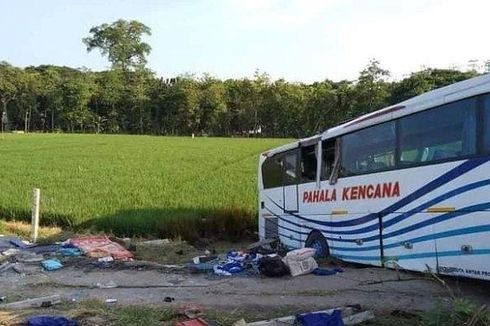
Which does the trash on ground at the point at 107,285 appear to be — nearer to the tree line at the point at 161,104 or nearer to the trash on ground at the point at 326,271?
the trash on ground at the point at 326,271

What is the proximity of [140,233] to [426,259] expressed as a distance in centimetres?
932

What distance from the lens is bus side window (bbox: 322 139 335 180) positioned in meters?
10.9

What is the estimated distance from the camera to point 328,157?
11016 mm

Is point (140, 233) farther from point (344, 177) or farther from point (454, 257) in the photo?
point (454, 257)

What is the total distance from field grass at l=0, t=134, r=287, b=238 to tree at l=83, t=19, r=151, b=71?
3048 inches

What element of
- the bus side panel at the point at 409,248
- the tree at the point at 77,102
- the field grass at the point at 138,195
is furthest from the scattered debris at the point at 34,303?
the tree at the point at 77,102

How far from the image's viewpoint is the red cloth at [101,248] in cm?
1187

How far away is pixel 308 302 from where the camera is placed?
24.5ft

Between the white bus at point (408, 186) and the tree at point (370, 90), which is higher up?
the tree at point (370, 90)

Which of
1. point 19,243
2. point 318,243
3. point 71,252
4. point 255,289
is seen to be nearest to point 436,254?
point 255,289

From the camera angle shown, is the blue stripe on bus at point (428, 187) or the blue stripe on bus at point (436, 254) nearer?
the blue stripe on bus at point (436, 254)

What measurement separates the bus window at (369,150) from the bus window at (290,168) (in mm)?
2306

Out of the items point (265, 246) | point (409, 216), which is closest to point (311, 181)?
point (265, 246)

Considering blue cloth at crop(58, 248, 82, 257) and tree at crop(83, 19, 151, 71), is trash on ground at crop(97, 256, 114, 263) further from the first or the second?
tree at crop(83, 19, 151, 71)
